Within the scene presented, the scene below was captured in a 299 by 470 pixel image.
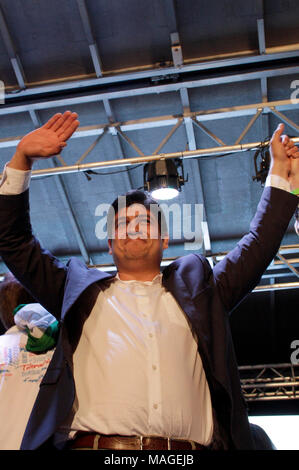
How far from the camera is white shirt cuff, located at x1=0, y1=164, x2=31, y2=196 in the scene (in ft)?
4.40

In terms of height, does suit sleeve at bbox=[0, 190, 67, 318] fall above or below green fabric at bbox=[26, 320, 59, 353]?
above

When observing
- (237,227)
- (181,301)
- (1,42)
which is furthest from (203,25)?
(181,301)

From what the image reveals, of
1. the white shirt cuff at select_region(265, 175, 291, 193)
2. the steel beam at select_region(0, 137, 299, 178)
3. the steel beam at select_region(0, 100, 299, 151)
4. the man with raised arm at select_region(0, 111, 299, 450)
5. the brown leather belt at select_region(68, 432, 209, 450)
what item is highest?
the steel beam at select_region(0, 100, 299, 151)

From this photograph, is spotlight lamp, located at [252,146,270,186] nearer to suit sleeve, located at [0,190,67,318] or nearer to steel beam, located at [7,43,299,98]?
→ steel beam, located at [7,43,299,98]

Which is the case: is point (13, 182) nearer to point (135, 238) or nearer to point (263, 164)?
point (135, 238)

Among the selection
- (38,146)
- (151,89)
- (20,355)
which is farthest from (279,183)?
(151,89)

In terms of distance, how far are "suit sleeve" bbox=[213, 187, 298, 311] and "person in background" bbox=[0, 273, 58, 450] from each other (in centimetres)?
71

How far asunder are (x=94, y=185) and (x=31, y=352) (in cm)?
355

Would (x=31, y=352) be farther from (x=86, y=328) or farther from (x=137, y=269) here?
(x=137, y=269)

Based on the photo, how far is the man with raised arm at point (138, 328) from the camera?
113 centimetres

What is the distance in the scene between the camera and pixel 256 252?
1.42 m

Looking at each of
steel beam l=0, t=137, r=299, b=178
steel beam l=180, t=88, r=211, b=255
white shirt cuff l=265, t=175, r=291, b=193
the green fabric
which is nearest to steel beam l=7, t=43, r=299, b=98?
steel beam l=180, t=88, r=211, b=255

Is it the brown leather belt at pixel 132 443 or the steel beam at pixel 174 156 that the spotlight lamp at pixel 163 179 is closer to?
the steel beam at pixel 174 156

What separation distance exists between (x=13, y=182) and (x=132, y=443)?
863 mm
